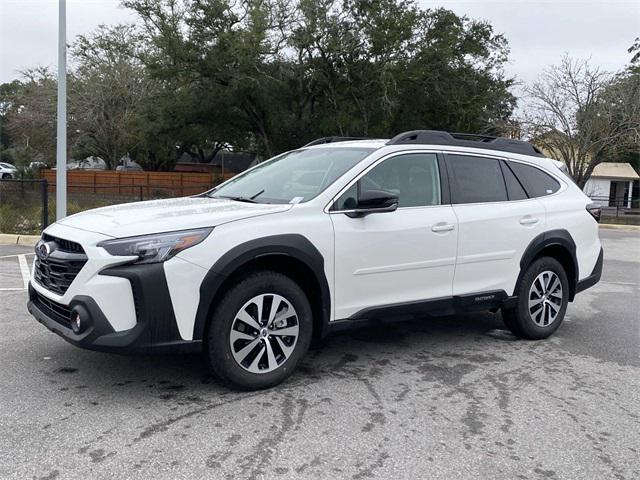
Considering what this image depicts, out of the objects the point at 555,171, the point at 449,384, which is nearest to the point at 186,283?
the point at 449,384

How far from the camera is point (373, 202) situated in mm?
4453

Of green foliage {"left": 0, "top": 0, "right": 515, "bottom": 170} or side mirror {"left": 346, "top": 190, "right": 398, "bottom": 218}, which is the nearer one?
side mirror {"left": 346, "top": 190, "right": 398, "bottom": 218}

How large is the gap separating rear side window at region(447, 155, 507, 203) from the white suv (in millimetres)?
14

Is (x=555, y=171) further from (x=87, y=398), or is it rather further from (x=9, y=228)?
(x=9, y=228)

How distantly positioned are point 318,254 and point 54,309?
1.85 metres

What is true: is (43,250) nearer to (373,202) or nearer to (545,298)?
(373,202)

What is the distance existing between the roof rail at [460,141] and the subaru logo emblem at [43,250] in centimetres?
275

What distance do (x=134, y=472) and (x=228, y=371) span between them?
1.05 meters

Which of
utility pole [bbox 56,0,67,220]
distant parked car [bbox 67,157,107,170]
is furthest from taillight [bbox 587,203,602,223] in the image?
distant parked car [bbox 67,157,107,170]

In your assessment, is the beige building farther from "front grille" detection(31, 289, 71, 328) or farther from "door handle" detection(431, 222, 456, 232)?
"front grille" detection(31, 289, 71, 328)

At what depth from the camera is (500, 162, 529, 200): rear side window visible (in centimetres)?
564

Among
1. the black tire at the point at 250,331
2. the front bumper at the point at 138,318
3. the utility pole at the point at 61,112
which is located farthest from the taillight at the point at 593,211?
the utility pole at the point at 61,112

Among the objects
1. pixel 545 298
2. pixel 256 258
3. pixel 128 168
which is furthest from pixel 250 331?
pixel 128 168

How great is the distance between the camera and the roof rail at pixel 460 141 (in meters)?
5.12
